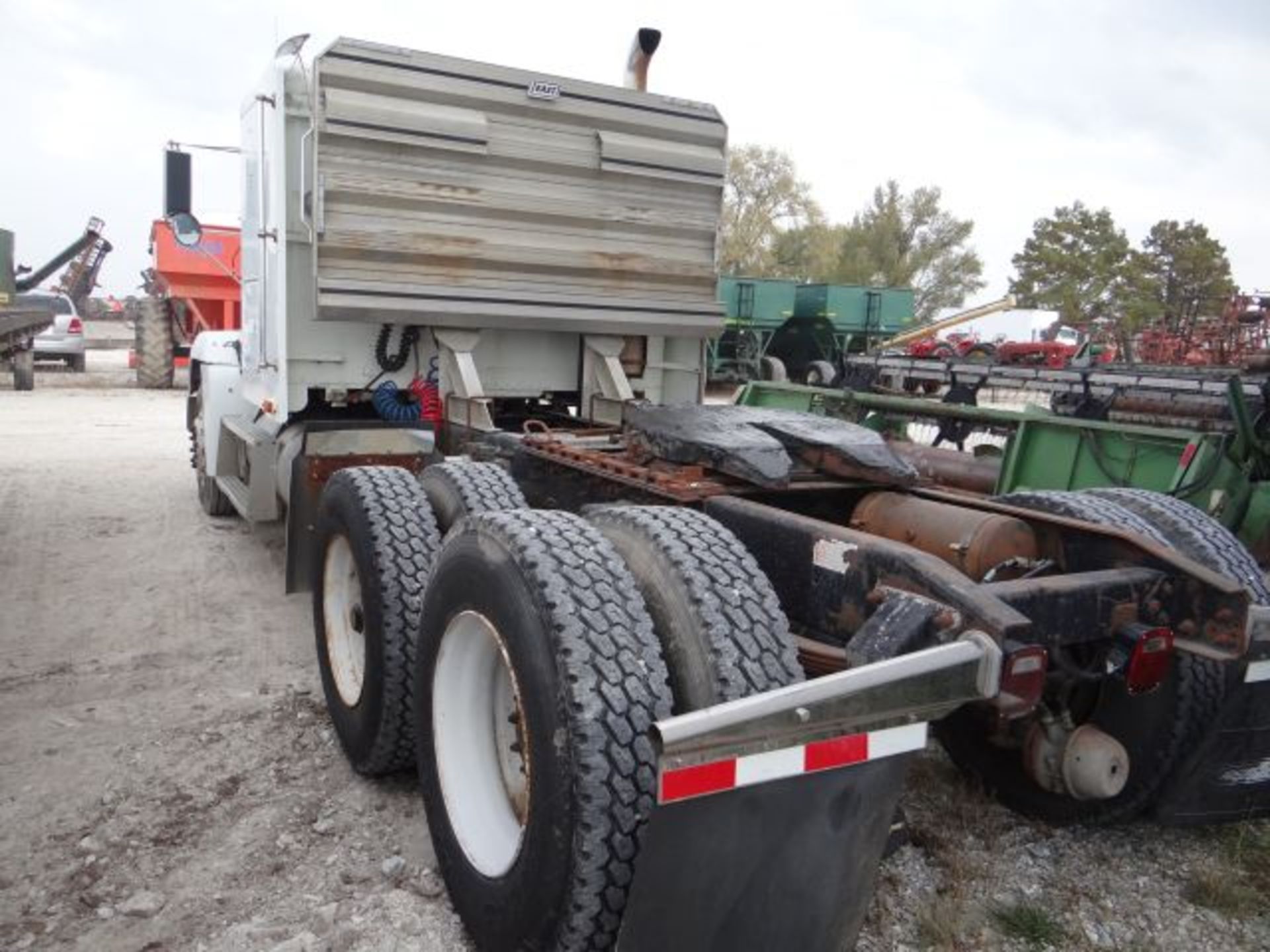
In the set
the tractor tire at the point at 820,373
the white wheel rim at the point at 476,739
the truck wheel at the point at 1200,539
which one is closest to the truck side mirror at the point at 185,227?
the white wheel rim at the point at 476,739

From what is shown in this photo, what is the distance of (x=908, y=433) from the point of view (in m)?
8.98

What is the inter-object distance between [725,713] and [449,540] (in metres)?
1.15

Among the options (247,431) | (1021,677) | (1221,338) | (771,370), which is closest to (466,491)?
(1021,677)

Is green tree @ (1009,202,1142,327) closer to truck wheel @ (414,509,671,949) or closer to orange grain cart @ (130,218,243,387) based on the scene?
orange grain cart @ (130,218,243,387)

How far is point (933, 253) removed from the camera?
160 ft

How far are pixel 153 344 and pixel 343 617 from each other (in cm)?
1608

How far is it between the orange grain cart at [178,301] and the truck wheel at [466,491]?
32.9 feet

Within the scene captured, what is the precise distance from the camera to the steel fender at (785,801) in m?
1.77

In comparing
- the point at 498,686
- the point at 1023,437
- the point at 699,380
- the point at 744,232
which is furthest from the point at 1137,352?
the point at 744,232

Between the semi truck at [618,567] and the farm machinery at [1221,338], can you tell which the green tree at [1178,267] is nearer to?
the farm machinery at [1221,338]

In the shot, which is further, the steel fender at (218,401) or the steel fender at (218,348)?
the steel fender at (218,348)

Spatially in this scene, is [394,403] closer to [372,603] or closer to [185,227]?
[185,227]

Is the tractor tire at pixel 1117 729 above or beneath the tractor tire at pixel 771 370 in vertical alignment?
beneath

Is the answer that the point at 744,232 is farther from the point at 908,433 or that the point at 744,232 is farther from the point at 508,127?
the point at 508,127
